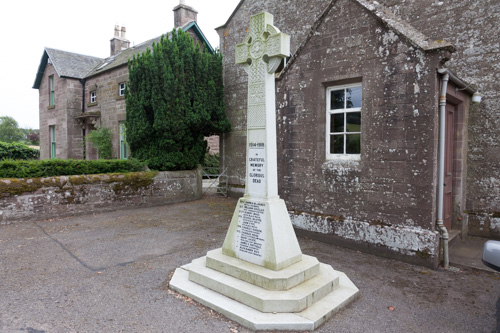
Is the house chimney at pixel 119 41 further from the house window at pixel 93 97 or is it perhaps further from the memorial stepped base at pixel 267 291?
the memorial stepped base at pixel 267 291

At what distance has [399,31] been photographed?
5.60 metres

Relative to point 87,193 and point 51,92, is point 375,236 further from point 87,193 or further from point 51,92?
point 51,92

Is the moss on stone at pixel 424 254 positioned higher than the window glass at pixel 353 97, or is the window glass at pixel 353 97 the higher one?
the window glass at pixel 353 97

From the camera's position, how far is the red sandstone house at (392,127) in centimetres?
546

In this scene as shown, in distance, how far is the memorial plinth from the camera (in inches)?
148

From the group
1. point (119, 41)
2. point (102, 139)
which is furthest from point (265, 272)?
point (119, 41)

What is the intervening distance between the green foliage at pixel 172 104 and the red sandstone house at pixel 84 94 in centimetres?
446

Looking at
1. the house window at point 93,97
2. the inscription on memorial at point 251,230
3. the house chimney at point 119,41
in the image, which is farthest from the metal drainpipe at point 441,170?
the house chimney at point 119,41

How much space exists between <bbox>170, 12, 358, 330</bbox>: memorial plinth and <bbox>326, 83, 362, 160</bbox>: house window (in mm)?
2592

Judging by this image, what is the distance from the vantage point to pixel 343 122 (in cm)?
658

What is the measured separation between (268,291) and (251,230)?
2.80 feet

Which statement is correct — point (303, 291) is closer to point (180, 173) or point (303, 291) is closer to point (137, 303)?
point (137, 303)

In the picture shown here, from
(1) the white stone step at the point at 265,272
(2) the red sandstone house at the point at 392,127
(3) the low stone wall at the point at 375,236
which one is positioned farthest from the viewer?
(2) the red sandstone house at the point at 392,127

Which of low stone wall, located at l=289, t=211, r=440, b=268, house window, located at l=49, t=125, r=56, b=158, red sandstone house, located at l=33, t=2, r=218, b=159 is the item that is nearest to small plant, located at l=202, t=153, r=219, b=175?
red sandstone house, located at l=33, t=2, r=218, b=159
